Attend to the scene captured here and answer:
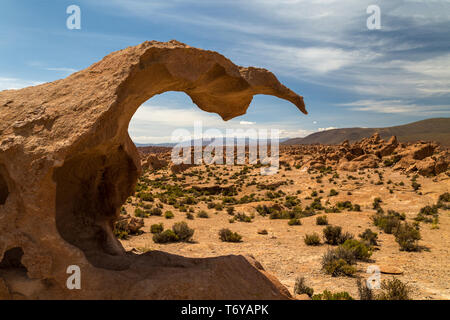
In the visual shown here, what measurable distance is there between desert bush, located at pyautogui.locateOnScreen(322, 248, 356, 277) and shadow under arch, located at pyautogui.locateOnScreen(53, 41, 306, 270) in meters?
4.88

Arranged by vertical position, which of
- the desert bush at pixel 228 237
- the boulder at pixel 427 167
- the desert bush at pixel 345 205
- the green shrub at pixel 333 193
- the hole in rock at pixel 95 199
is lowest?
the desert bush at pixel 345 205

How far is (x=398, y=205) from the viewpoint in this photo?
782 inches

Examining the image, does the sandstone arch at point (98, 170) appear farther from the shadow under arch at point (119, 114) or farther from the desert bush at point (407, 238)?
the desert bush at point (407, 238)

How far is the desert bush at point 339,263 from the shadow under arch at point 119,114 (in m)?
4.88

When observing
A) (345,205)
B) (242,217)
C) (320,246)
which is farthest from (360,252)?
(345,205)

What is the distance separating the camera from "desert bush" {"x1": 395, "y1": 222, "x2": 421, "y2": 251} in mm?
10719

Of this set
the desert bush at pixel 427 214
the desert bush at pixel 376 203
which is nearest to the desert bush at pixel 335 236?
the desert bush at pixel 427 214

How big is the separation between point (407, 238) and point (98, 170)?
11.5m

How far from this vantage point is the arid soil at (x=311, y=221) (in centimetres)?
853

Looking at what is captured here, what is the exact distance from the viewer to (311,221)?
641 inches

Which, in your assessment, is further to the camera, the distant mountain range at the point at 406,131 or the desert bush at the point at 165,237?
the distant mountain range at the point at 406,131

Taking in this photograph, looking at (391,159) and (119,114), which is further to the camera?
(391,159)

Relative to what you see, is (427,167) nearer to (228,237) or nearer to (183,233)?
(228,237)

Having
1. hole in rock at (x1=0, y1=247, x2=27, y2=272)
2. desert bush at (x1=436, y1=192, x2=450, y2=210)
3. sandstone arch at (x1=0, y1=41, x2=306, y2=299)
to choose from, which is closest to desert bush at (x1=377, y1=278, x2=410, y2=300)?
sandstone arch at (x1=0, y1=41, x2=306, y2=299)
